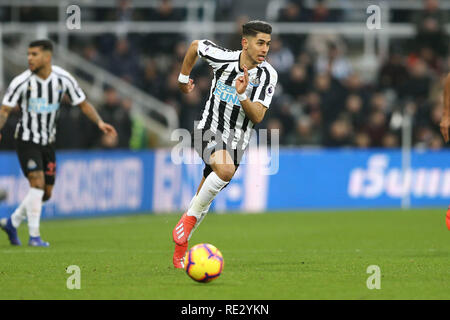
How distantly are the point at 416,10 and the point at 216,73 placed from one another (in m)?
15.1

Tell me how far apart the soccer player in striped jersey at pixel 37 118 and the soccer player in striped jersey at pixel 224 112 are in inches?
103

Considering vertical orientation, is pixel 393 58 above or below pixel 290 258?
above

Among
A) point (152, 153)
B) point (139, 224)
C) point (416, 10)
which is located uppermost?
point (416, 10)

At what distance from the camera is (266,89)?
9172 millimetres

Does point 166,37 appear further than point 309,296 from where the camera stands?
Yes

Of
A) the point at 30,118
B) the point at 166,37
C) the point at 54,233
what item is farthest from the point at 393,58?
the point at 30,118

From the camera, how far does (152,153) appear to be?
18391 mm

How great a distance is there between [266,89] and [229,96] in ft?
1.28

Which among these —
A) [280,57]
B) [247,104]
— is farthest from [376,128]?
[247,104]

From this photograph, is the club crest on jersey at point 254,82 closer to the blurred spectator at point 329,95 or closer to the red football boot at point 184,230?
the red football boot at point 184,230

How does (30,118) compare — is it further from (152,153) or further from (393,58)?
(393,58)

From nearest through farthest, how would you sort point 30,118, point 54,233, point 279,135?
point 30,118
point 54,233
point 279,135

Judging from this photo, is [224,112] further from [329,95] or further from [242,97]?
[329,95]

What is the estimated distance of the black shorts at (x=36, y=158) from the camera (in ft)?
38.5
